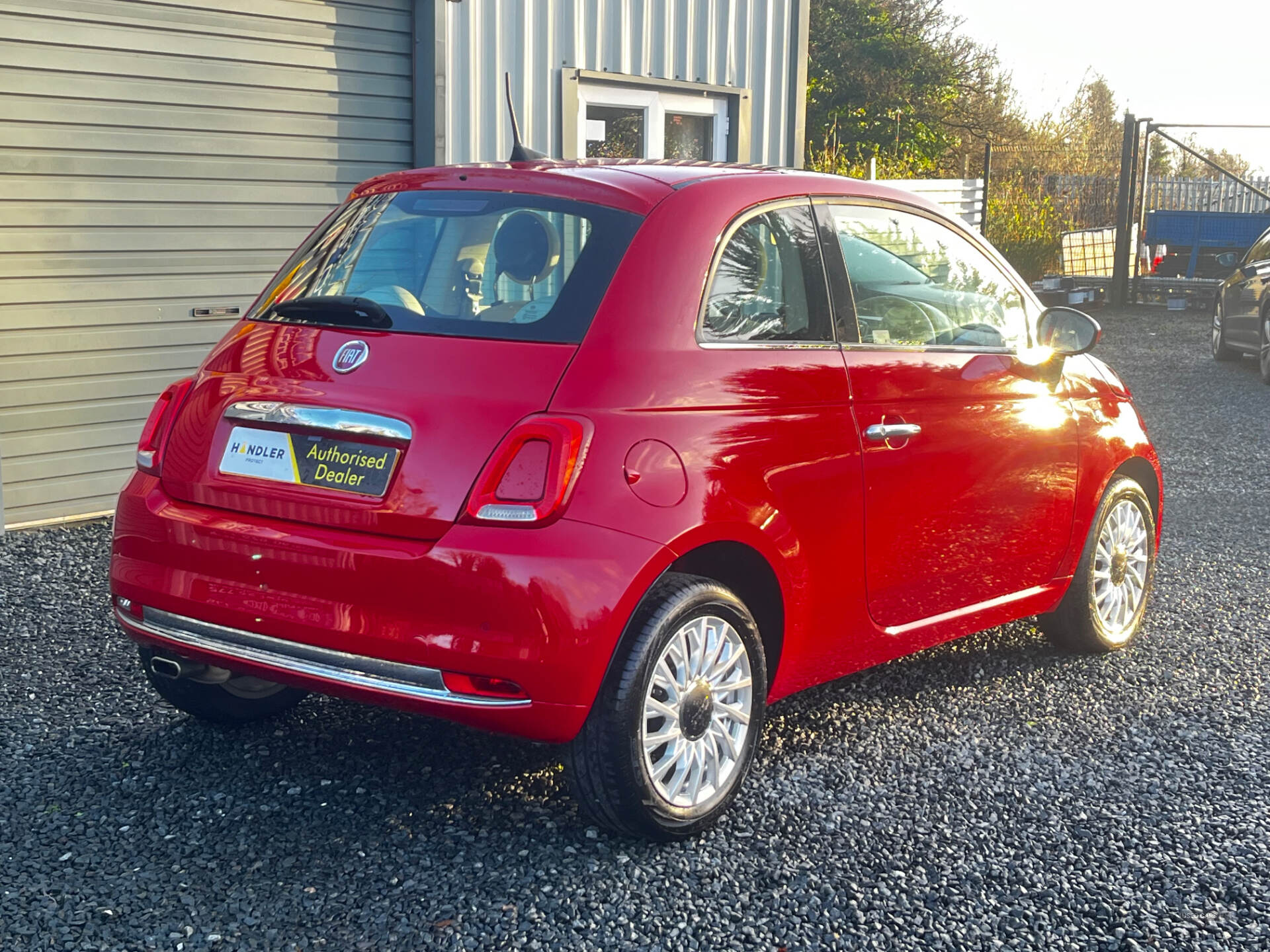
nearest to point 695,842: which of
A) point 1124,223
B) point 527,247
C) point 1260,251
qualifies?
point 527,247

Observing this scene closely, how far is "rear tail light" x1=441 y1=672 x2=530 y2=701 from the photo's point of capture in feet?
10.9

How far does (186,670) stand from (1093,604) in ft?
10.8

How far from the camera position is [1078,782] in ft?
14.0

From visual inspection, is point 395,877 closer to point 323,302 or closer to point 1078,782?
point 323,302

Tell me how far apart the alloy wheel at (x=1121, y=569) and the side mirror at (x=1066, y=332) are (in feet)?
2.58

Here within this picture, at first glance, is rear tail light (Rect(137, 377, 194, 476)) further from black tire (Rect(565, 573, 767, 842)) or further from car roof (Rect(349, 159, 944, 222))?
black tire (Rect(565, 573, 767, 842))

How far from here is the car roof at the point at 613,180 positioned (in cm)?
387

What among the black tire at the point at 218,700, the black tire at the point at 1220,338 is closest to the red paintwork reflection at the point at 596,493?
the black tire at the point at 218,700

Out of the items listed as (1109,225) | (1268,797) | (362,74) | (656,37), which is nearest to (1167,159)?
(1109,225)

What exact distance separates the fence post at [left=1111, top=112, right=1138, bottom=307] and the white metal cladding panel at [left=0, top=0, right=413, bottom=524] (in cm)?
1578

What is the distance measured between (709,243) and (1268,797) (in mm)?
2292

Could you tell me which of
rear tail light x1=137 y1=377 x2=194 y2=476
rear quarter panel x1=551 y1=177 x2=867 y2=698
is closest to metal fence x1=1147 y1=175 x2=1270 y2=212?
rear quarter panel x1=551 y1=177 x2=867 y2=698

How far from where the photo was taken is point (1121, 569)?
5527 millimetres

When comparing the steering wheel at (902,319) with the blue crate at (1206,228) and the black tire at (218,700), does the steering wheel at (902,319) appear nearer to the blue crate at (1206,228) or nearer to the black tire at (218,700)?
the black tire at (218,700)
